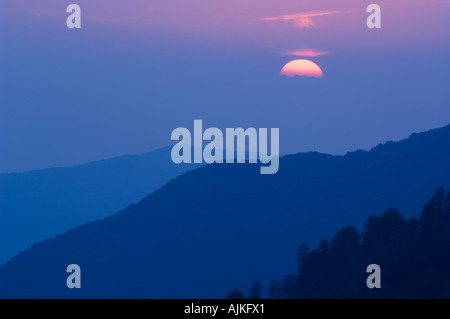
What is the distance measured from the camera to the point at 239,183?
80.8 meters

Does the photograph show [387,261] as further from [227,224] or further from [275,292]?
[227,224]

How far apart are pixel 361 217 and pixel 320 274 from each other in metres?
32.5

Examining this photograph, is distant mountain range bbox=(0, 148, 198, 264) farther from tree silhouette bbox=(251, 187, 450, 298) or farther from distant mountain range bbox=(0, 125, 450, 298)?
tree silhouette bbox=(251, 187, 450, 298)

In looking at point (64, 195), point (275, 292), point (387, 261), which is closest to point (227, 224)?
point (275, 292)

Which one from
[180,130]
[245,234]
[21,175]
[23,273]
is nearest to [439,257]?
[180,130]

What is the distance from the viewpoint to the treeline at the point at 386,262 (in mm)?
26641

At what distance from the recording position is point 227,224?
75562 millimetres

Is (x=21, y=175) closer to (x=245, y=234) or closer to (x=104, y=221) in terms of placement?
(x=104, y=221)

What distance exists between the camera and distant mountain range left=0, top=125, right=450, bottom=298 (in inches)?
2527

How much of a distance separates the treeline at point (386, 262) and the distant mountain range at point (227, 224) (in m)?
25.4

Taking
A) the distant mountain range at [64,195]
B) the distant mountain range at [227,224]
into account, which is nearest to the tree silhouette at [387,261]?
the distant mountain range at [227,224]

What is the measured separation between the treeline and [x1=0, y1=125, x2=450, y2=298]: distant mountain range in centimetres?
2539

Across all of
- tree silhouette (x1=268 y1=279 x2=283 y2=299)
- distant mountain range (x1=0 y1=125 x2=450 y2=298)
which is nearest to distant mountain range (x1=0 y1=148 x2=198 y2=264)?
distant mountain range (x1=0 y1=125 x2=450 y2=298)
